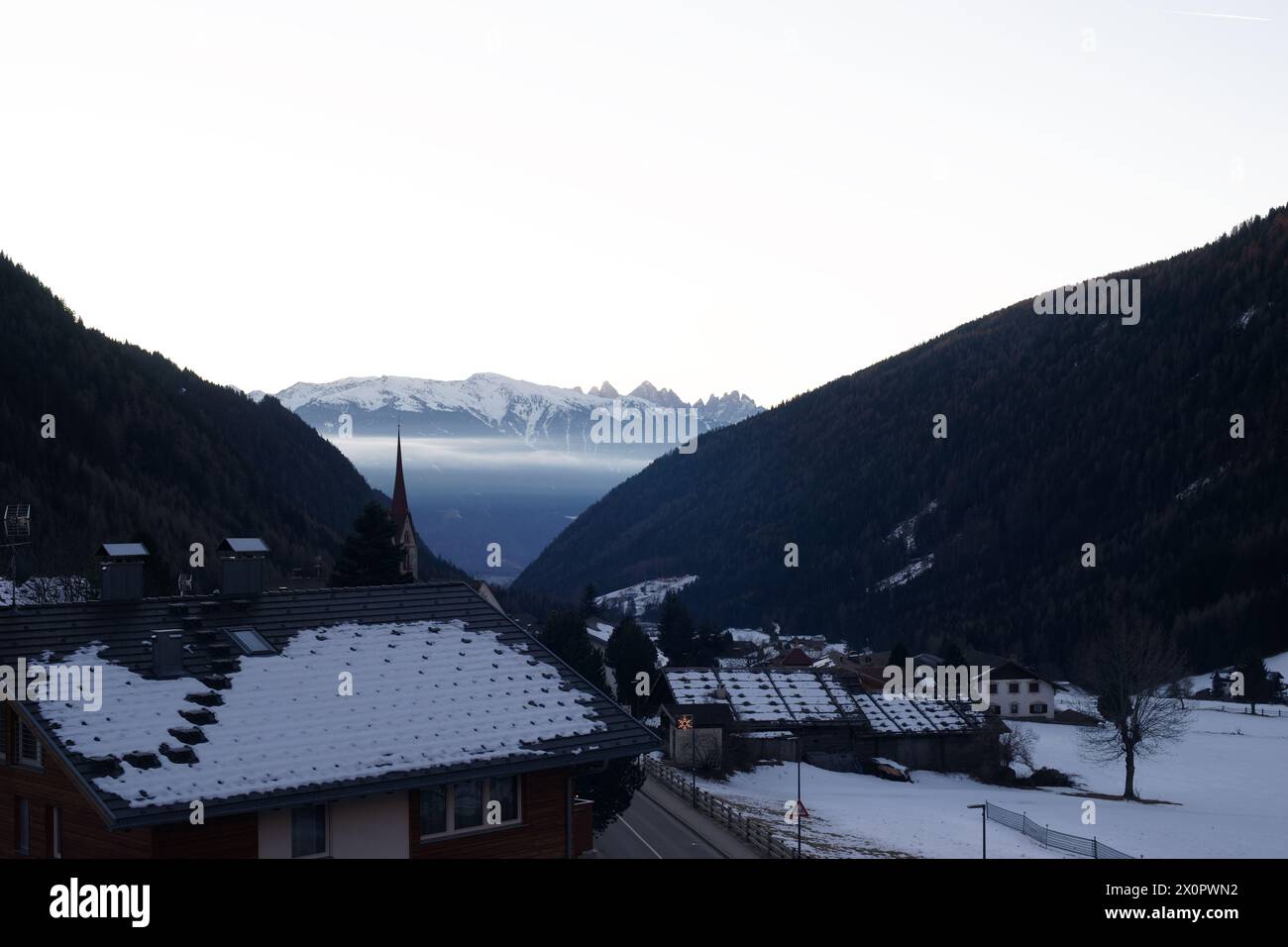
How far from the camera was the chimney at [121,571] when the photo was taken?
23.7 m

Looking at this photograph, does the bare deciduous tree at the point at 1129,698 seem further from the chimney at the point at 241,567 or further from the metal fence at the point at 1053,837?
the chimney at the point at 241,567

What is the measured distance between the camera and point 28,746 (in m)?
20.2

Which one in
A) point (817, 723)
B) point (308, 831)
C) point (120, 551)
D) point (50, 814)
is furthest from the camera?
point (817, 723)

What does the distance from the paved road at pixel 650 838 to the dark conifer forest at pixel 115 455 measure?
288 feet

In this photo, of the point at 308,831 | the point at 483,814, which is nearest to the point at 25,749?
the point at 308,831

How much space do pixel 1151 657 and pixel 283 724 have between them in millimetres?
72069

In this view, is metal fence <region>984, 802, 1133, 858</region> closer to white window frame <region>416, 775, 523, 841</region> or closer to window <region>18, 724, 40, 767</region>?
white window frame <region>416, 775, 523, 841</region>

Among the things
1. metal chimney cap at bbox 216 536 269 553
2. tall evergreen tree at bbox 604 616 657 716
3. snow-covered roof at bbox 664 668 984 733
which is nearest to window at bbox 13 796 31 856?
metal chimney cap at bbox 216 536 269 553

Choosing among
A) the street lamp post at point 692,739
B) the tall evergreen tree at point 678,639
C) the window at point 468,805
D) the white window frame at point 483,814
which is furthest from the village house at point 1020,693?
the window at point 468,805

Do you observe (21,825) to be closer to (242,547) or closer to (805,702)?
(242,547)

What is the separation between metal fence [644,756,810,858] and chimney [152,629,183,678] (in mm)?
24092

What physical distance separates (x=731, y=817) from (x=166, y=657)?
32.0 metres
